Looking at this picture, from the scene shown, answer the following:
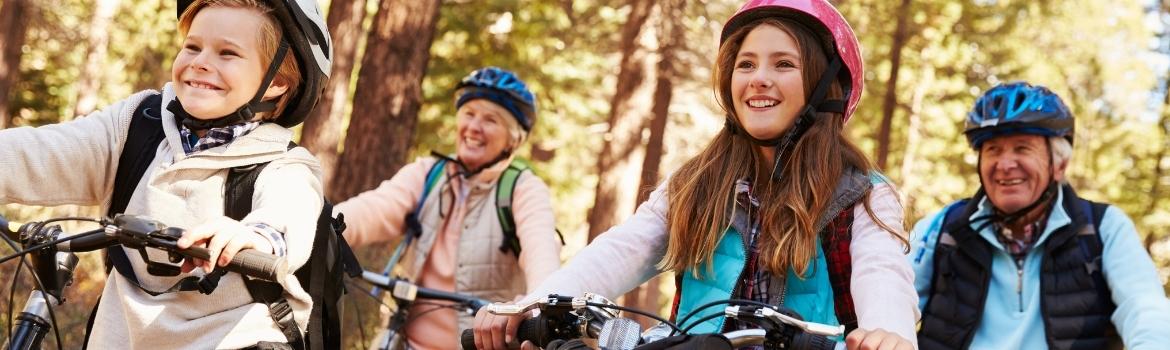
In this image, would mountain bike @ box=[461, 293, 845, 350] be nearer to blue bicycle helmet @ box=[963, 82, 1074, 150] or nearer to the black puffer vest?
the black puffer vest

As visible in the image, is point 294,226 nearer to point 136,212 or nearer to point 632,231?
point 136,212

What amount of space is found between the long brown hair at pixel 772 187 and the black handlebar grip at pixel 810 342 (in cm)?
104

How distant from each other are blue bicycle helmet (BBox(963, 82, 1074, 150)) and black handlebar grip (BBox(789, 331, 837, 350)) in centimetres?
472

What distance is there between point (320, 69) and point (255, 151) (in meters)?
0.53

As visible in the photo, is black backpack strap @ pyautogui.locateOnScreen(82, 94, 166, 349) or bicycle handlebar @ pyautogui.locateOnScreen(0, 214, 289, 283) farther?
black backpack strap @ pyautogui.locateOnScreen(82, 94, 166, 349)

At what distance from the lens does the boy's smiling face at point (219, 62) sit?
412 cm

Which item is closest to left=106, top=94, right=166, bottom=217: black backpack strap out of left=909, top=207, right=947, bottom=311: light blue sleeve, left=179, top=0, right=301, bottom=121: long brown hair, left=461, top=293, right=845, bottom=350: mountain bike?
left=179, top=0, right=301, bottom=121: long brown hair

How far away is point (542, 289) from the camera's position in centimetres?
399

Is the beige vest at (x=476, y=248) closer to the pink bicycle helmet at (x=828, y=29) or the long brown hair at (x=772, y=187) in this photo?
the long brown hair at (x=772, y=187)

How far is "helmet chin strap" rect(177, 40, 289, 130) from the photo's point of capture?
419 centimetres

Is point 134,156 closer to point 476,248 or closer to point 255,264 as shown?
point 255,264

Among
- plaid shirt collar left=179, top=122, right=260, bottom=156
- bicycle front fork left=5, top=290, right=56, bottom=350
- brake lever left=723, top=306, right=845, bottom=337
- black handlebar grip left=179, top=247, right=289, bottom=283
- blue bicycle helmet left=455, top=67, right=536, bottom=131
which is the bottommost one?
bicycle front fork left=5, top=290, right=56, bottom=350

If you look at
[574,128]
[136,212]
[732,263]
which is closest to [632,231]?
[732,263]

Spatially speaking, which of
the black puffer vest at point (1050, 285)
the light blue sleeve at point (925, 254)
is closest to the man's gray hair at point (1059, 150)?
the black puffer vest at point (1050, 285)
